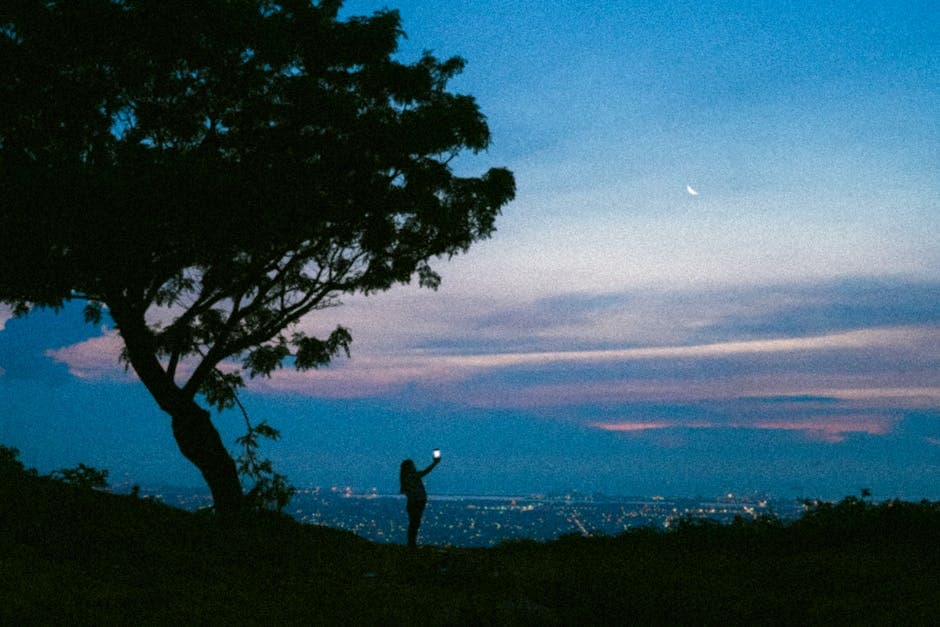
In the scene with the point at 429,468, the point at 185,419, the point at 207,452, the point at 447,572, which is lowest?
the point at 447,572

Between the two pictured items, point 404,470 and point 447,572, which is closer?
point 447,572

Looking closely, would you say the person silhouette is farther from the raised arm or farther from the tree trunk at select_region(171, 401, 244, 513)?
the tree trunk at select_region(171, 401, 244, 513)

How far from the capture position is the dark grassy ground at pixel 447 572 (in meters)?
8.91

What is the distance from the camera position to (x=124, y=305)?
1678 centimetres

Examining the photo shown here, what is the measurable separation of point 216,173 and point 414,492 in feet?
25.1

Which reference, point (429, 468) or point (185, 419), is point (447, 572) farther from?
point (185, 419)

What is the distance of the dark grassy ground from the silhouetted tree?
4.43 m

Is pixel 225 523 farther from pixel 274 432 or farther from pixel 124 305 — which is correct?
pixel 124 305

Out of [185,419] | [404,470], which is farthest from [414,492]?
[185,419]

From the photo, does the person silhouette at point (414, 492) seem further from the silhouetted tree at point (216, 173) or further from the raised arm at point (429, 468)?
the silhouetted tree at point (216, 173)

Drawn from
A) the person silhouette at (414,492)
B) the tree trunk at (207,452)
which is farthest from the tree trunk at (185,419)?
the person silhouette at (414,492)

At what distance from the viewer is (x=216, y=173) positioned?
15.1 metres

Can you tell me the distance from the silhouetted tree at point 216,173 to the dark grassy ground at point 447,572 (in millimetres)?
4430

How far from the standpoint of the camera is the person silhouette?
643 inches
